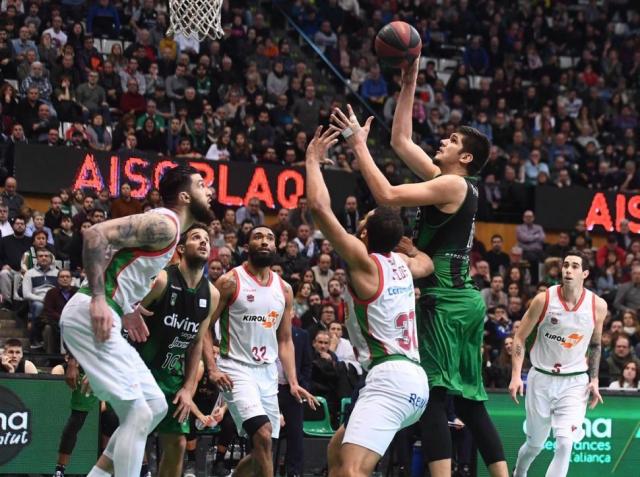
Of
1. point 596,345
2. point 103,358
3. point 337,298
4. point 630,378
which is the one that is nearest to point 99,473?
point 103,358

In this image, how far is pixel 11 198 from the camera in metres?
17.8

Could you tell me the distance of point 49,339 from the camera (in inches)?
605

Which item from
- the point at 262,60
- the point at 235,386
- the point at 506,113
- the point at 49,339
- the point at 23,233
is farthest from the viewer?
the point at 506,113

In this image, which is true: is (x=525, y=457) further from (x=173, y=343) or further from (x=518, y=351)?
(x=173, y=343)

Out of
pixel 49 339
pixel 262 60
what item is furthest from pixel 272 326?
pixel 262 60

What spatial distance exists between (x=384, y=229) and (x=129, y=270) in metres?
1.67

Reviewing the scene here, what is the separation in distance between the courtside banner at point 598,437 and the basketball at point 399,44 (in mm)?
6214

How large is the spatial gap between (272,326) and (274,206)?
10204 mm

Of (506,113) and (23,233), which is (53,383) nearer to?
(23,233)

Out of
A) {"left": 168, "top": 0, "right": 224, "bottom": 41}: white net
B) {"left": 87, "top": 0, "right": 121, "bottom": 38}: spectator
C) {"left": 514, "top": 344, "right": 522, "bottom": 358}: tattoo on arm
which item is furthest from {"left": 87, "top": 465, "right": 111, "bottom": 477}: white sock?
{"left": 87, "top": 0, "right": 121, "bottom": 38}: spectator

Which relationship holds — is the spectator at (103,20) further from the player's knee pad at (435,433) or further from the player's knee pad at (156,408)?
the player's knee pad at (435,433)

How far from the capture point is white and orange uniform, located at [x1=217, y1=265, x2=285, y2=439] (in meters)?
10.5

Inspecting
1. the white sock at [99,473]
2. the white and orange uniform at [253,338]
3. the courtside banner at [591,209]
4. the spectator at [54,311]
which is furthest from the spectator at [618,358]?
the white sock at [99,473]

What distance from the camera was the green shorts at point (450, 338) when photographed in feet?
27.3
